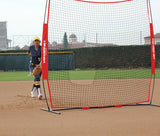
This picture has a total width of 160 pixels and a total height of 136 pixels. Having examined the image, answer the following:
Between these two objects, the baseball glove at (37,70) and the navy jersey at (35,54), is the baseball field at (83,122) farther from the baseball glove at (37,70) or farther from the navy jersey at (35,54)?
the navy jersey at (35,54)

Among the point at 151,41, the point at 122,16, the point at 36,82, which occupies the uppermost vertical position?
the point at 122,16

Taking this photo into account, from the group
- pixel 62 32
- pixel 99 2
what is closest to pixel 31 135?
pixel 62 32

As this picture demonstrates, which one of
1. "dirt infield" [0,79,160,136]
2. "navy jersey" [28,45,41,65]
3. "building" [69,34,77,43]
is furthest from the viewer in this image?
"navy jersey" [28,45,41,65]

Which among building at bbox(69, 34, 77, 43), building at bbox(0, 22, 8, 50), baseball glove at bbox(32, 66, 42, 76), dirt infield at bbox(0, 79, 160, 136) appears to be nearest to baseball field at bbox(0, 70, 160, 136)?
dirt infield at bbox(0, 79, 160, 136)

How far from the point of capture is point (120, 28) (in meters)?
6.82

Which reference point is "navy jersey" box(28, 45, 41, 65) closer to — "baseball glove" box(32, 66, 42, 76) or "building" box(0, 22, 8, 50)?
"baseball glove" box(32, 66, 42, 76)

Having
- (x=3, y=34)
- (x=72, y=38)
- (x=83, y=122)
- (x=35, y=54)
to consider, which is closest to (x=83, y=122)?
(x=83, y=122)

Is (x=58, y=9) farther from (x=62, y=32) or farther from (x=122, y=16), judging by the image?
(x=122, y=16)

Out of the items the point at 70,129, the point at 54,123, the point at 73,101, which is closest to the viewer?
the point at 70,129

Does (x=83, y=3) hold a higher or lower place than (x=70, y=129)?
higher

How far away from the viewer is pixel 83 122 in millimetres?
4742

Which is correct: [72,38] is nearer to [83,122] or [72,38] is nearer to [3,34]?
[83,122]

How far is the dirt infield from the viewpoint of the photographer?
13.6 feet

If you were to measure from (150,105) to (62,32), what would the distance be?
10.7 feet
